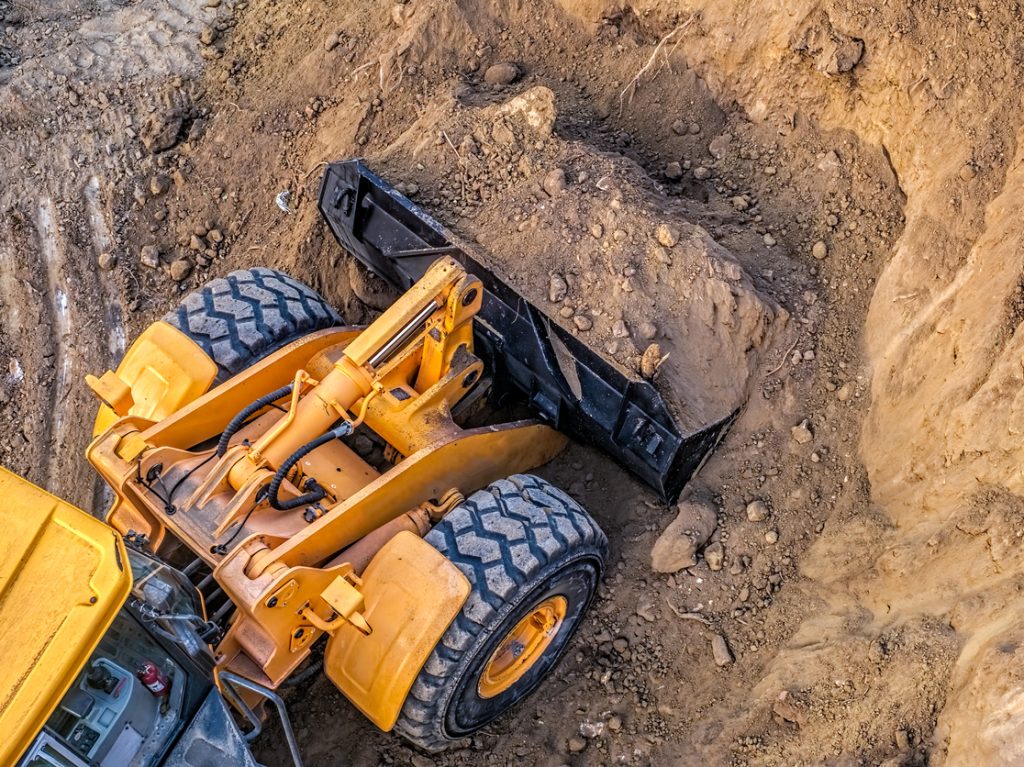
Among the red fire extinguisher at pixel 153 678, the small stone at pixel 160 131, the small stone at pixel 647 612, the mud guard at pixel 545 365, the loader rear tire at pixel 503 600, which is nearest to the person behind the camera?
the red fire extinguisher at pixel 153 678

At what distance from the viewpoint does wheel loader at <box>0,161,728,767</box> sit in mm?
3123

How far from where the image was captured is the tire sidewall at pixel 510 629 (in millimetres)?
4168

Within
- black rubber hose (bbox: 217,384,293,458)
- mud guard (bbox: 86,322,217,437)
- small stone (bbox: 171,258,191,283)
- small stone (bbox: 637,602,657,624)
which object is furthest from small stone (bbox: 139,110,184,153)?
small stone (bbox: 637,602,657,624)

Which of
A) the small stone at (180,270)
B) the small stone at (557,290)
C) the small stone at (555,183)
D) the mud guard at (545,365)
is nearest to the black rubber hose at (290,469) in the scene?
the mud guard at (545,365)

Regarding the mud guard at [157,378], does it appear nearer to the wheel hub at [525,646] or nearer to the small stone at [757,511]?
the wheel hub at [525,646]

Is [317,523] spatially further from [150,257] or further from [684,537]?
[150,257]

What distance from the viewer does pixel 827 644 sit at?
439cm

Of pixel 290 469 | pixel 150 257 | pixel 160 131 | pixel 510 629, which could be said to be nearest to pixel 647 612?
pixel 510 629

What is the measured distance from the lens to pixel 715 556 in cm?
487

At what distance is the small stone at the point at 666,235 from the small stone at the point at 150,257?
3.63 metres

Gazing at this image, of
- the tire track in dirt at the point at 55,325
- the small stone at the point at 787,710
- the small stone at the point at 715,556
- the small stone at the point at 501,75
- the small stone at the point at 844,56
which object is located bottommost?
the tire track in dirt at the point at 55,325

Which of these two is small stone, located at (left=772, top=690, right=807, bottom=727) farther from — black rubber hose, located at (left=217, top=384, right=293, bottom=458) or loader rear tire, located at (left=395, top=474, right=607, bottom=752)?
black rubber hose, located at (left=217, top=384, right=293, bottom=458)

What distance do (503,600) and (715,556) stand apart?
53.0 inches

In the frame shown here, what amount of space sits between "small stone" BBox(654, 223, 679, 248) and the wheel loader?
817mm
